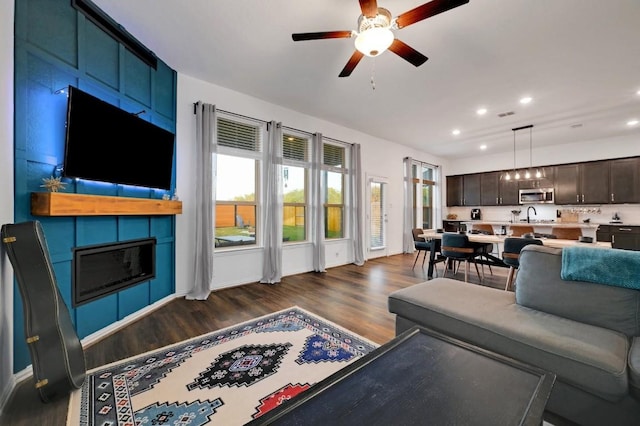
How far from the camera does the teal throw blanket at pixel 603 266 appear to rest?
1.66 metres

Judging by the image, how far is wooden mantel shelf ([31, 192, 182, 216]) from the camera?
2.00m

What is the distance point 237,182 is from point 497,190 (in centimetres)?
780

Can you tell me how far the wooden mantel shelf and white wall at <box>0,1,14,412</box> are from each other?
0.53ft

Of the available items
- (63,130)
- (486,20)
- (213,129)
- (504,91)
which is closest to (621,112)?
(504,91)

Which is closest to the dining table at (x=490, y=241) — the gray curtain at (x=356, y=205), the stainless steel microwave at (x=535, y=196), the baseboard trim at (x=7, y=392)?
the gray curtain at (x=356, y=205)

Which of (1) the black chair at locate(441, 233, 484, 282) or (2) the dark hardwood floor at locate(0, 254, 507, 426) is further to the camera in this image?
(1) the black chair at locate(441, 233, 484, 282)

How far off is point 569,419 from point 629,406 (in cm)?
28

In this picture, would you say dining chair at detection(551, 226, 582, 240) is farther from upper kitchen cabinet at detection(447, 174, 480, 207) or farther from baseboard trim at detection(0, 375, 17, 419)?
baseboard trim at detection(0, 375, 17, 419)

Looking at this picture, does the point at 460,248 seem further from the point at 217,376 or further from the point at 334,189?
the point at 217,376

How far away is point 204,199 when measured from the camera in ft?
12.4

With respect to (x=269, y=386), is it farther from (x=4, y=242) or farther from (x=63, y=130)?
(x=63, y=130)

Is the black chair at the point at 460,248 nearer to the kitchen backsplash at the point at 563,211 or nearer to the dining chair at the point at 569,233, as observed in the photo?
the dining chair at the point at 569,233

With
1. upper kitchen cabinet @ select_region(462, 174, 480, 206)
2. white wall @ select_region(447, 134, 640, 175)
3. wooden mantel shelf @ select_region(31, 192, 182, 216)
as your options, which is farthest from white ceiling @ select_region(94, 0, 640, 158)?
upper kitchen cabinet @ select_region(462, 174, 480, 206)

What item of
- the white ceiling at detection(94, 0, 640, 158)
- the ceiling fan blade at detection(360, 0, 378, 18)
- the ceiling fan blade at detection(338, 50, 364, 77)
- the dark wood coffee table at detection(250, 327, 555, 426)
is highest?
the white ceiling at detection(94, 0, 640, 158)
